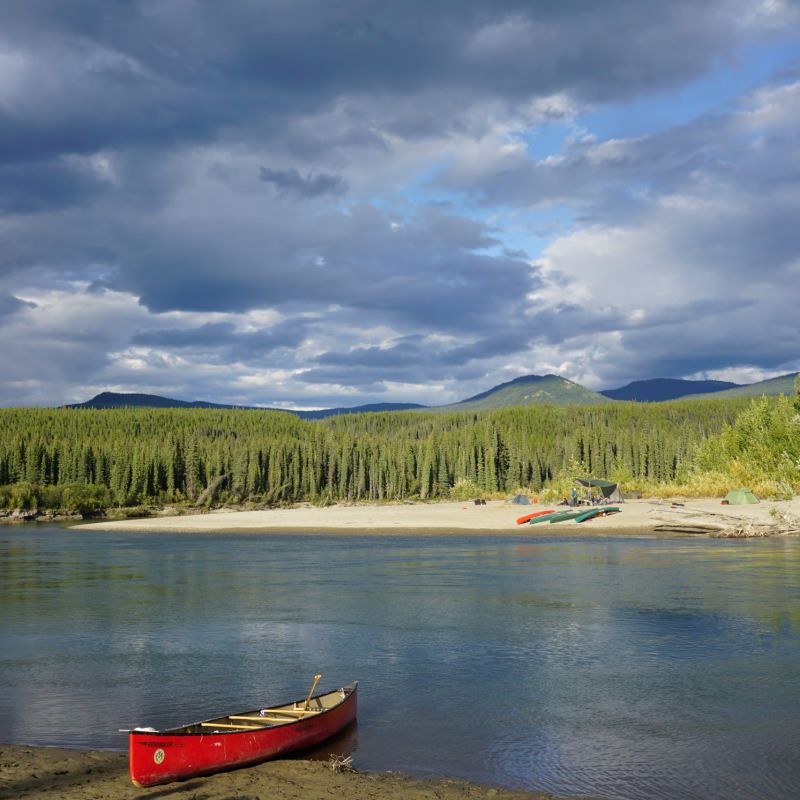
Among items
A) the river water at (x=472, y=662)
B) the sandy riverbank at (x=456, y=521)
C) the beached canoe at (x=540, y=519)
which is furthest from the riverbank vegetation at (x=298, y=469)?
the river water at (x=472, y=662)

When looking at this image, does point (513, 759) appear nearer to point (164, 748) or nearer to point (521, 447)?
point (164, 748)

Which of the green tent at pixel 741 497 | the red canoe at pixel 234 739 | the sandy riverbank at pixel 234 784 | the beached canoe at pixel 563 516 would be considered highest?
the green tent at pixel 741 497

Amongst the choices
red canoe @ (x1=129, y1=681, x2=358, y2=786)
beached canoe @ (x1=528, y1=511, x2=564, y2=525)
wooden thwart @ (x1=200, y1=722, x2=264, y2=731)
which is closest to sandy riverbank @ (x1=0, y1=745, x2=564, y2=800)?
red canoe @ (x1=129, y1=681, x2=358, y2=786)

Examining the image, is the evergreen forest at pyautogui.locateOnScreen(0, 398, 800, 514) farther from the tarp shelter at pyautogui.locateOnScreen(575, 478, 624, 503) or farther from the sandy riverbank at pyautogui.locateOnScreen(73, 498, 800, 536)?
the tarp shelter at pyautogui.locateOnScreen(575, 478, 624, 503)

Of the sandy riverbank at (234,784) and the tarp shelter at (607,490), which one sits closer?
the sandy riverbank at (234,784)

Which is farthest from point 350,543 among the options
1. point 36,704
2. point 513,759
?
point 513,759

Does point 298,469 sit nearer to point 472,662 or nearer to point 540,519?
point 540,519

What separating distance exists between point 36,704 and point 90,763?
5.59 m

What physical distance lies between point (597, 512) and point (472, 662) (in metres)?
60.0

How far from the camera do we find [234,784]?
14.2 meters

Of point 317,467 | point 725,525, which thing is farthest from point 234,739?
point 317,467

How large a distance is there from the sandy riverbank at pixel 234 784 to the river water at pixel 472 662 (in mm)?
1082

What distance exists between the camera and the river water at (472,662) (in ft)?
52.5

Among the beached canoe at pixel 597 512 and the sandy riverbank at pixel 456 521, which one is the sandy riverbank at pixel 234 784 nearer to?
the sandy riverbank at pixel 456 521
